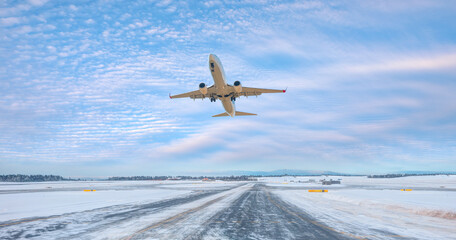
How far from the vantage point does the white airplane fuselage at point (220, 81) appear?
1041 inches

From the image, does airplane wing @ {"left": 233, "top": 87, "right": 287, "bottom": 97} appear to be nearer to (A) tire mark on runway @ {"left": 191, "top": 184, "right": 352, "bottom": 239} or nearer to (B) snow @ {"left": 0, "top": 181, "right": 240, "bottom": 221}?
(B) snow @ {"left": 0, "top": 181, "right": 240, "bottom": 221}

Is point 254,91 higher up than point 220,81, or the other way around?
point 254,91

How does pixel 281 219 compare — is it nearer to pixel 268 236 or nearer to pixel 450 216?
pixel 268 236

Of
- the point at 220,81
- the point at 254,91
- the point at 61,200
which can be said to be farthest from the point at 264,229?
the point at 61,200

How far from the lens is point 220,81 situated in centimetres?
2895

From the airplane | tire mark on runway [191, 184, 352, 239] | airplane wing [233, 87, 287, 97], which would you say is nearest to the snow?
tire mark on runway [191, 184, 352, 239]

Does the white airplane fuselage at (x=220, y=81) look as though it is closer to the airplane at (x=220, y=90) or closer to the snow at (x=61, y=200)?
the airplane at (x=220, y=90)

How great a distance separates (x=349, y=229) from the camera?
12367mm

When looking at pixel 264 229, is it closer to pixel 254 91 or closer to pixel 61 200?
pixel 254 91

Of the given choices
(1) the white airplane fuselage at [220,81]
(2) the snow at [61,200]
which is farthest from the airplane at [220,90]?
(2) the snow at [61,200]

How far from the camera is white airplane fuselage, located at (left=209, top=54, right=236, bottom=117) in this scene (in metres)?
26.4

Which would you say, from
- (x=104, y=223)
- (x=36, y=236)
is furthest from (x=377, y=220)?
(x=36, y=236)

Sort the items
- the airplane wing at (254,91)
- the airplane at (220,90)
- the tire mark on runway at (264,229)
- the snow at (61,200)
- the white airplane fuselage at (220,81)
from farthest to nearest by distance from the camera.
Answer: the airplane wing at (254,91) → the airplane at (220,90) → the white airplane fuselage at (220,81) → the snow at (61,200) → the tire mark on runway at (264,229)

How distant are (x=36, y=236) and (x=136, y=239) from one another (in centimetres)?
433
